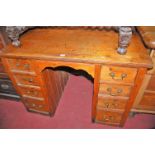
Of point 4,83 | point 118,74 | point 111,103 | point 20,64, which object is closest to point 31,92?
point 20,64

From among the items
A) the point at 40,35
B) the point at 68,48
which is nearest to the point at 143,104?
the point at 68,48

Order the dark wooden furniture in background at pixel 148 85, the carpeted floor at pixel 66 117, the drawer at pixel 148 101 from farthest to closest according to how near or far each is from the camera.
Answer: the carpeted floor at pixel 66 117 < the drawer at pixel 148 101 < the dark wooden furniture in background at pixel 148 85

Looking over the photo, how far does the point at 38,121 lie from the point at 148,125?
1.43 meters

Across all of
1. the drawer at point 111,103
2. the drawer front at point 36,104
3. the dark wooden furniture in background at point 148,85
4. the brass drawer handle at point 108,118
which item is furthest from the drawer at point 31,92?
the dark wooden furniture in background at point 148,85

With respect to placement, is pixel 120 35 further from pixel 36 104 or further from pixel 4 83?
pixel 4 83

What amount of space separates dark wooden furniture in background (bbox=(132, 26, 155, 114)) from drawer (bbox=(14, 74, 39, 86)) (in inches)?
42.6

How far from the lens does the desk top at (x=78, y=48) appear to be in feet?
3.91

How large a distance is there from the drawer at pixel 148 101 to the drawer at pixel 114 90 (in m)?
0.36

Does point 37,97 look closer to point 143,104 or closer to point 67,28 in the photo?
point 67,28

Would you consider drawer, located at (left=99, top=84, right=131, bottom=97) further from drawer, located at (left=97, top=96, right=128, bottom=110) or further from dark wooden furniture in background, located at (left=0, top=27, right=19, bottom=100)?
dark wooden furniture in background, located at (left=0, top=27, right=19, bottom=100)

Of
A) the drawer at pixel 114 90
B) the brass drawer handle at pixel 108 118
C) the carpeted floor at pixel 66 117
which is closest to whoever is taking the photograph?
the drawer at pixel 114 90

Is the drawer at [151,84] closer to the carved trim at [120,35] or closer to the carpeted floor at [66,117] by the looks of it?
the carved trim at [120,35]

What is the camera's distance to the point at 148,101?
1.71m

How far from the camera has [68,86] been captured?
2.48m
